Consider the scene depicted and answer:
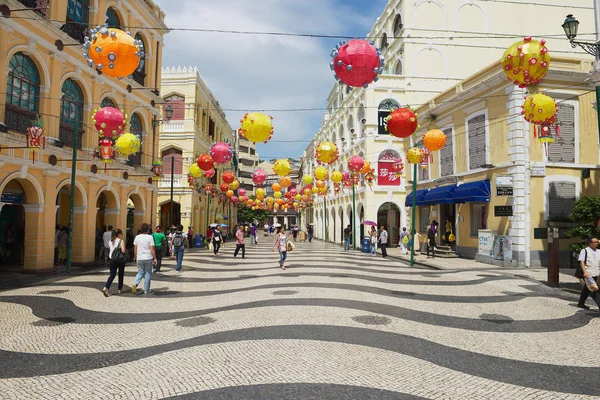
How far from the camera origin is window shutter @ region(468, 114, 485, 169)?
19266 mm

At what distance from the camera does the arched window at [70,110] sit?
1592 cm

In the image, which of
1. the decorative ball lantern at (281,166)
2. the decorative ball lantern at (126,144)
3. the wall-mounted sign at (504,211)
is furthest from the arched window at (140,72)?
the wall-mounted sign at (504,211)

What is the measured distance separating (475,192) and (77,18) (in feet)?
65.3

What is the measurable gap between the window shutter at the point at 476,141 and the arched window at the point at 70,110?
1865cm

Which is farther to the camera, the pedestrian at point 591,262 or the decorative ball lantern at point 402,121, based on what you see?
the decorative ball lantern at point 402,121

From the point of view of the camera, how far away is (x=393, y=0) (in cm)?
3122

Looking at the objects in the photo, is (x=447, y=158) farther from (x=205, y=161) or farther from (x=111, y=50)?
(x=111, y=50)

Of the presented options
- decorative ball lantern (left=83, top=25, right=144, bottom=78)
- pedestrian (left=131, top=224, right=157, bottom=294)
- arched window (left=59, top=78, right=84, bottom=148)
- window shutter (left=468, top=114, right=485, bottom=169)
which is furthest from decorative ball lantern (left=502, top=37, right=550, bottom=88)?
arched window (left=59, top=78, right=84, bottom=148)

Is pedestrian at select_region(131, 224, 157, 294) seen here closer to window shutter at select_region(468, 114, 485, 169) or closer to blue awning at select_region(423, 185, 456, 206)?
blue awning at select_region(423, 185, 456, 206)

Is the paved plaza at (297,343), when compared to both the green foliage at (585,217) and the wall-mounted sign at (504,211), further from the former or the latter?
the wall-mounted sign at (504,211)

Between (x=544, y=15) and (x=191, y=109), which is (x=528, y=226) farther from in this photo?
(x=191, y=109)

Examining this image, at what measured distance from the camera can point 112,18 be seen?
19.3 meters

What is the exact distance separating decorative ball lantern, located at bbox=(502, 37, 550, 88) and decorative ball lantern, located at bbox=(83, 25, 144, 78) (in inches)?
361

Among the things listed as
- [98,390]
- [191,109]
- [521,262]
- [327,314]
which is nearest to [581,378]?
[327,314]
